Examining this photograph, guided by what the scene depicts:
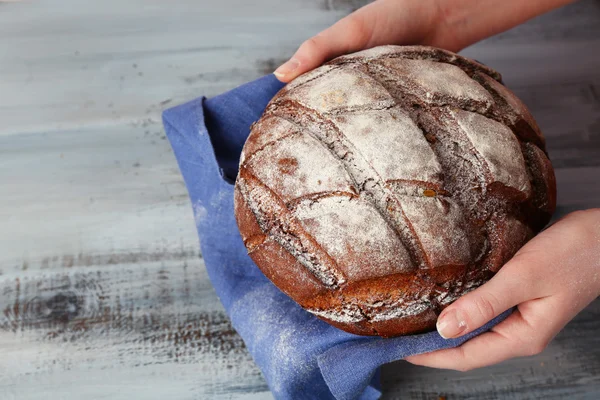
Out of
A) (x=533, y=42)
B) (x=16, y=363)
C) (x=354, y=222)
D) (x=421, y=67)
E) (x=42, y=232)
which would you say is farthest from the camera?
(x=533, y=42)

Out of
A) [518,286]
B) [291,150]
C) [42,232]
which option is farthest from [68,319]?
[518,286]

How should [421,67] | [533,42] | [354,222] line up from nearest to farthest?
[354,222]
[421,67]
[533,42]

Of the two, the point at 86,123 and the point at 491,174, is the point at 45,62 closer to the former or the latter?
the point at 86,123

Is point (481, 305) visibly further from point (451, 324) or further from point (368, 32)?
point (368, 32)

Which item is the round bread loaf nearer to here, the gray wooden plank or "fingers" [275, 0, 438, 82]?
"fingers" [275, 0, 438, 82]

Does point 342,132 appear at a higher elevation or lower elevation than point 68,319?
higher

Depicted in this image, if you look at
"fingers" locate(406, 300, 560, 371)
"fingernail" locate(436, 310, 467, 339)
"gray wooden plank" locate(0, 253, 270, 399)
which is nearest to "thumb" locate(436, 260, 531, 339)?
"fingernail" locate(436, 310, 467, 339)

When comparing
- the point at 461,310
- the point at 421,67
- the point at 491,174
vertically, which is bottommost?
the point at 461,310

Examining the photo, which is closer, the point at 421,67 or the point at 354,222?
the point at 354,222
